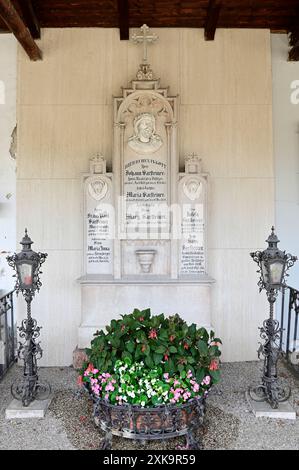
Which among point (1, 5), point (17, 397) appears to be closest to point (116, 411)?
point (17, 397)

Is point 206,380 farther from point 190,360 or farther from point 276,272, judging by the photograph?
point 276,272

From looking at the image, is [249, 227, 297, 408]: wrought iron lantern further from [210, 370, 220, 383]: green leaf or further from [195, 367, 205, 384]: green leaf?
[195, 367, 205, 384]: green leaf

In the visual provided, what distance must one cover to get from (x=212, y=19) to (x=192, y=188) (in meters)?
1.78

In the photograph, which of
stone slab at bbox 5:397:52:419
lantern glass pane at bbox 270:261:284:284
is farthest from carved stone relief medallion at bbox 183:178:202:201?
stone slab at bbox 5:397:52:419

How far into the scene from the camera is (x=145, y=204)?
431cm

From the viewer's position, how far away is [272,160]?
444cm

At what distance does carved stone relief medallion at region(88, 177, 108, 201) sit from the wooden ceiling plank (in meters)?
1.76

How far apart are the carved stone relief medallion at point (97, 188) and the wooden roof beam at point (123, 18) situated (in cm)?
163

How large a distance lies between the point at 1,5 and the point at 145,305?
3.12 metres

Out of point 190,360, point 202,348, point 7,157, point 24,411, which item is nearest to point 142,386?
point 190,360

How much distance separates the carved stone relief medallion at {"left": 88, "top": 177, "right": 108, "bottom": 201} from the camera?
4.27 metres

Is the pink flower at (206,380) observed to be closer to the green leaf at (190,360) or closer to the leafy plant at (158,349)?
the leafy plant at (158,349)

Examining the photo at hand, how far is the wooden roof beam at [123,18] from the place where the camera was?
402cm

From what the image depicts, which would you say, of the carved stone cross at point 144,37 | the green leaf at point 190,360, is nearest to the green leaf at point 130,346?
the green leaf at point 190,360
